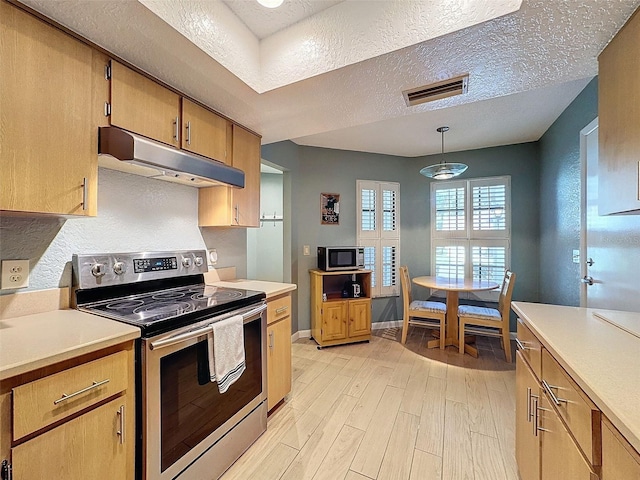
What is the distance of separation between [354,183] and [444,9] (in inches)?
105

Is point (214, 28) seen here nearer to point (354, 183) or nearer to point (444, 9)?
point (444, 9)

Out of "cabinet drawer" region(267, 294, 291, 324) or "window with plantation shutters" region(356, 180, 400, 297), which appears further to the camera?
"window with plantation shutters" region(356, 180, 400, 297)

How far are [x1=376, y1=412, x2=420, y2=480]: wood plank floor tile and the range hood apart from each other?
6.31ft

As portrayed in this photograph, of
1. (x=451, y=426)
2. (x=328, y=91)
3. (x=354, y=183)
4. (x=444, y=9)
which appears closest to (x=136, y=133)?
(x=328, y=91)

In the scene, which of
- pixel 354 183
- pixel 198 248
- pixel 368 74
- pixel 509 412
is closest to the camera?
pixel 368 74

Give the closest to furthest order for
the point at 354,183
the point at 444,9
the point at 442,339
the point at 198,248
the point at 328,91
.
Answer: the point at 444,9
the point at 328,91
the point at 198,248
the point at 442,339
the point at 354,183

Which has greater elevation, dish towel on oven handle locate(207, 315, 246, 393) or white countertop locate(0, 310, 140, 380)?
white countertop locate(0, 310, 140, 380)

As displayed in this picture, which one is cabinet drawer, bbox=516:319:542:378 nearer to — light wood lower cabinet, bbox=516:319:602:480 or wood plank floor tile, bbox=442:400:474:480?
light wood lower cabinet, bbox=516:319:602:480

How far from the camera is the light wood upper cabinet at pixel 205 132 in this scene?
5.48ft

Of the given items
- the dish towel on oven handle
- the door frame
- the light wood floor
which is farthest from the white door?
the dish towel on oven handle

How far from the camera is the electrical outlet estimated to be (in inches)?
46.9

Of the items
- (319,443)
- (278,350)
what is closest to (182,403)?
(278,350)

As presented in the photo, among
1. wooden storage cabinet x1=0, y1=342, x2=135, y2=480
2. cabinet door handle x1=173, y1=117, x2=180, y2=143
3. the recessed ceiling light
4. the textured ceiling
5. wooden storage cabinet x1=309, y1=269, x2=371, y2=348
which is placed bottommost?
wooden storage cabinet x1=309, y1=269, x2=371, y2=348

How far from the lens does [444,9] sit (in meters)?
1.18
